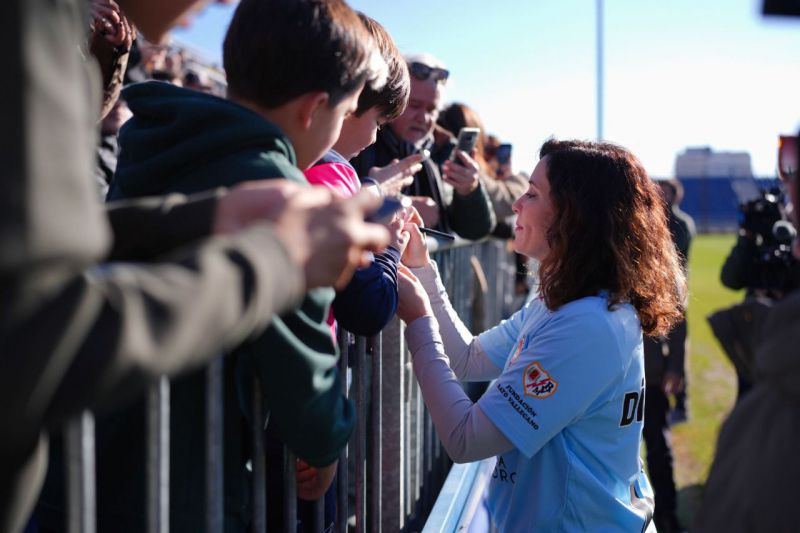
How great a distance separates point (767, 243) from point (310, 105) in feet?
16.2

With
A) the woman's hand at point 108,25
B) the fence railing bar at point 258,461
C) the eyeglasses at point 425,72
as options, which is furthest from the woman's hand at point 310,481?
the eyeglasses at point 425,72

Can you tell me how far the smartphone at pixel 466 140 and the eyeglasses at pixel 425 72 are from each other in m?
0.33

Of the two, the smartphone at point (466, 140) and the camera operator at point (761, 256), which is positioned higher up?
the smartphone at point (466, 140)

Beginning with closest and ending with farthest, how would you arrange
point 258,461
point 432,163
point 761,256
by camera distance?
point 258,461 < point 432,163 < point 761,256

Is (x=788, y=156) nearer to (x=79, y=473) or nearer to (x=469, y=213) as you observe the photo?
(x=79, y=473)

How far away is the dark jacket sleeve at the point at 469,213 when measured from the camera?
13.7 ft

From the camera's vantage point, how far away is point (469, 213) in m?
4.21

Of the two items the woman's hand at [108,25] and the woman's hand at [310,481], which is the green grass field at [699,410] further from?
the woman's hand at [108,25]

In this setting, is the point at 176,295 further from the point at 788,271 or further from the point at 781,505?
the point at 788,271

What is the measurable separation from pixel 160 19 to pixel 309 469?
1070 mm

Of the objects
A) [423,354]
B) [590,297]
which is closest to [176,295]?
[423,354]

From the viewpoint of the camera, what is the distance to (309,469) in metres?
1.78

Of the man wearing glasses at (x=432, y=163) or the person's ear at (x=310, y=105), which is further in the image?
the man wearing glasses at (x=432, y=163)

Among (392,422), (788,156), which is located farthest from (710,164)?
(788,156)
